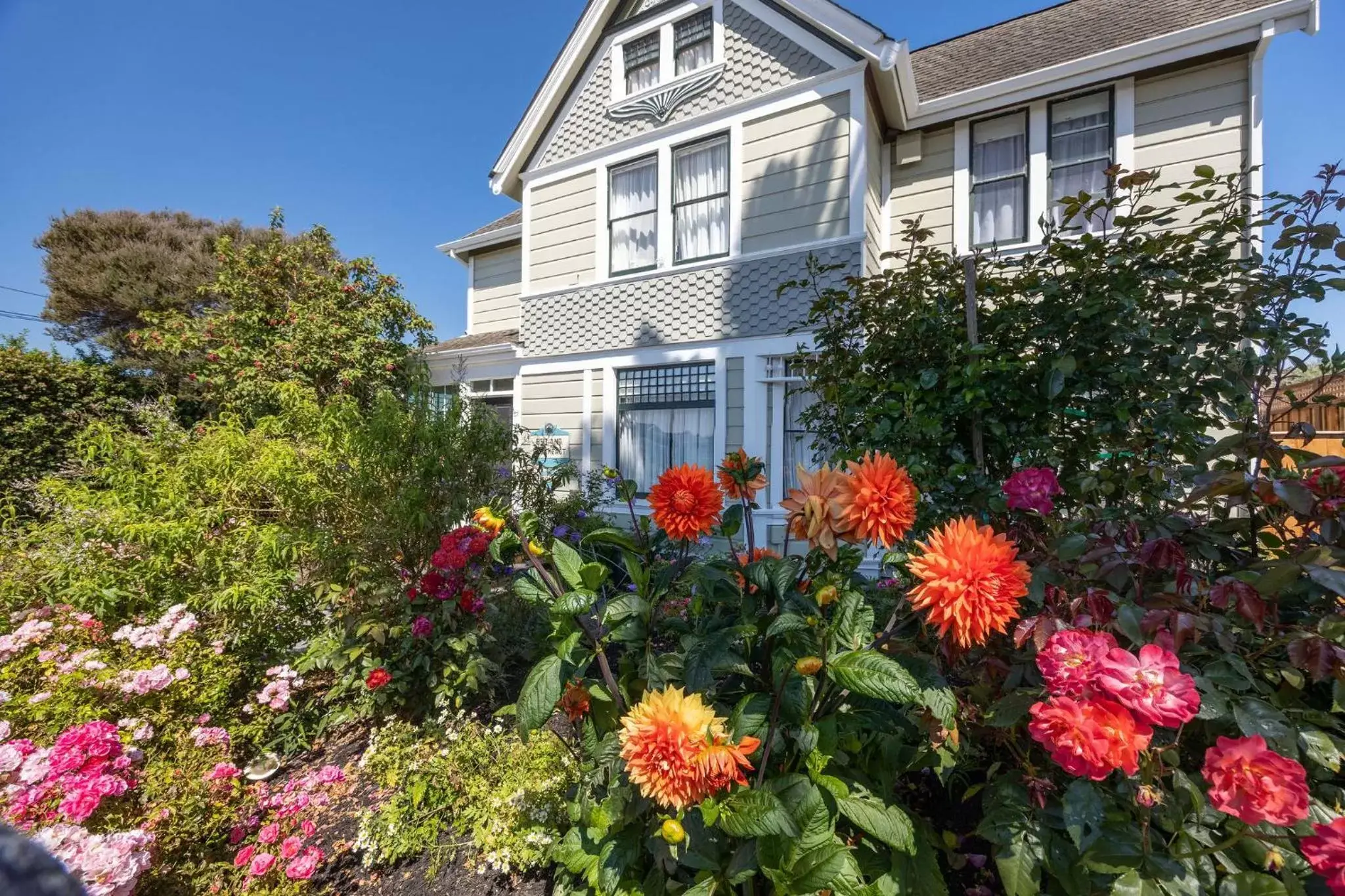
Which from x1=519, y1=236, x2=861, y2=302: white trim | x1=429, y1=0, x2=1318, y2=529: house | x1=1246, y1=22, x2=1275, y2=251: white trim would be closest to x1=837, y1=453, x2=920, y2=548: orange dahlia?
x1=429, y1=0, x2=1318, y2=529: house

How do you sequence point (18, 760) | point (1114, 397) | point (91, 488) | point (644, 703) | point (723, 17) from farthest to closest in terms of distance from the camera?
point (723, 17)
point (91, 488)
point (1114, 397)
point (18, 760)
point (644, 703)

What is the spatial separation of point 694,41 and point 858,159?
9.33ft

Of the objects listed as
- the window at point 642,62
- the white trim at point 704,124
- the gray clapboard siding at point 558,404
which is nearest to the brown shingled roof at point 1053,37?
the white trim at point 704,124

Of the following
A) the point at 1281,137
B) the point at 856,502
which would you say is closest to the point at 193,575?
the point at 856,502

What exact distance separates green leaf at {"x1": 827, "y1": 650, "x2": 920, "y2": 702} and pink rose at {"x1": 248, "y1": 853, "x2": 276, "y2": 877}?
178 centimetres

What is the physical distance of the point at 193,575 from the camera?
2930mm

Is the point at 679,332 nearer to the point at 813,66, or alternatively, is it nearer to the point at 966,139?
the point at 813,66

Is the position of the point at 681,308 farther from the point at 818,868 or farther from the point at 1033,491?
the point at 818,868

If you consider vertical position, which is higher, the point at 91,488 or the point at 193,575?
the point at 91,488

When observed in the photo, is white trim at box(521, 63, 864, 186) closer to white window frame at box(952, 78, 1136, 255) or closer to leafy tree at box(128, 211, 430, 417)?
white window frame at box(952, 78, 1136, 255)

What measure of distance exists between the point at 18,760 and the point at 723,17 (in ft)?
26.3

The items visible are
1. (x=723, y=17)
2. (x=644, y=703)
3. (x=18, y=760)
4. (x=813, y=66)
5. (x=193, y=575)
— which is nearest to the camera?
(x=644, y=703)

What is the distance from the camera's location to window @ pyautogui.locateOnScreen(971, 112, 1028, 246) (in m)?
5.61

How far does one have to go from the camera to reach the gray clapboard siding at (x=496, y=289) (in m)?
9.53
